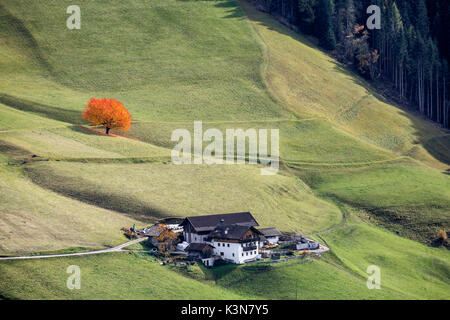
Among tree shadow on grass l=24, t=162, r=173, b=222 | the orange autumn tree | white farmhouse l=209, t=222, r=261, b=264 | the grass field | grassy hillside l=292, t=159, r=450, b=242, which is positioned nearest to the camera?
the grass field

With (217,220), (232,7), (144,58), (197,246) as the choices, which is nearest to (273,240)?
(217,220)

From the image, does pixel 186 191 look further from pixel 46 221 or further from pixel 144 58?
pixel 144 58

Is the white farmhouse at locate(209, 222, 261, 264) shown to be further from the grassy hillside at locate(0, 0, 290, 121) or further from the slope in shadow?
the slope in shadow

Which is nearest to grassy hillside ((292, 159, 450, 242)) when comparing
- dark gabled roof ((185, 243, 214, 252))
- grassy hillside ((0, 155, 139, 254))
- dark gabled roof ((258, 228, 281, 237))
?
dark gabled roof ((258, 228, 281, 237))

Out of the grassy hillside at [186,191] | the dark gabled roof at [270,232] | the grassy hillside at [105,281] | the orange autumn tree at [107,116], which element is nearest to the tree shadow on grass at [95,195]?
the grassy hillside at [186,191]

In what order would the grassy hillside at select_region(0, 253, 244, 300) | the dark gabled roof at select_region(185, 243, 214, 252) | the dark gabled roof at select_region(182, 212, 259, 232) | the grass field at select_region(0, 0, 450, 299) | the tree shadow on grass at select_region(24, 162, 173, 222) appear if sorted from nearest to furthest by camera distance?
the grassy hillside at select_region(0, 253, 244, 300) < the grass field at select_region(0, 0, 450, 299) < the dark gabled roof at select_region(185, 243, 214, 252) < the dark gabled roof at select_region(182, 212, 259, 232) < the tree shadow on grass at select_region(24, 162, 173, 222)
